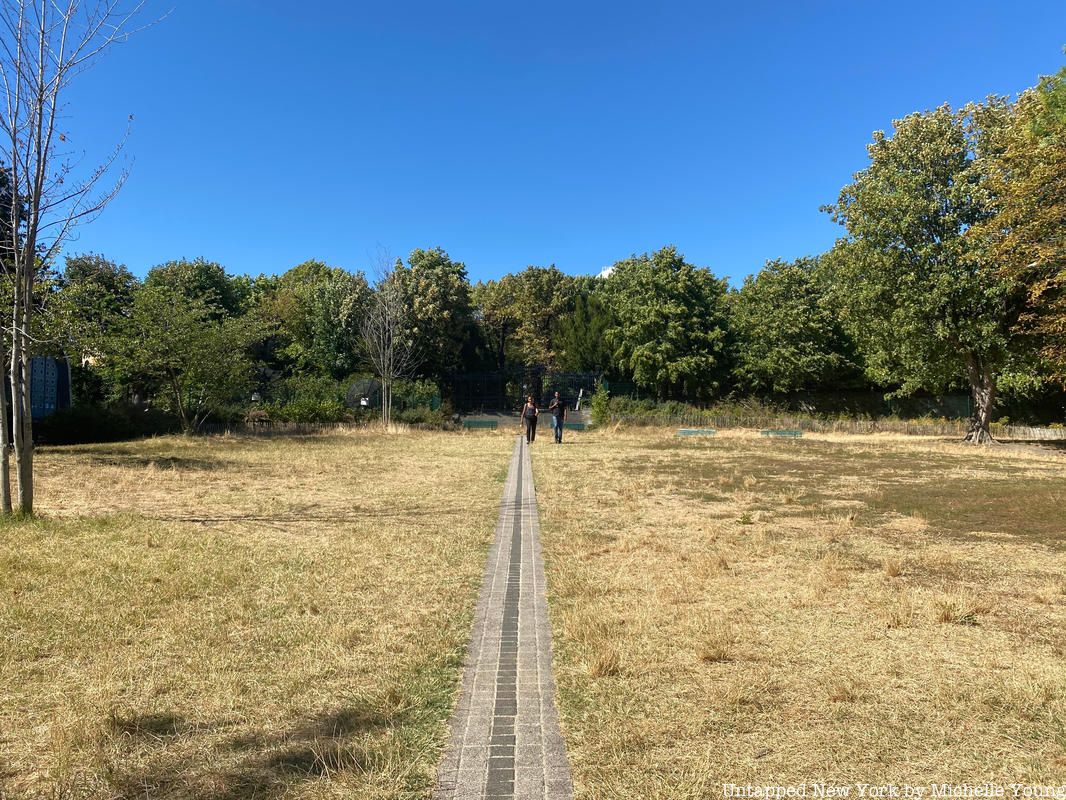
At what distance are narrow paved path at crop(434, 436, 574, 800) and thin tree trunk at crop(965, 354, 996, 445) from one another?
21.8 meters

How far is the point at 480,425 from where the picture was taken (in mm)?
28297

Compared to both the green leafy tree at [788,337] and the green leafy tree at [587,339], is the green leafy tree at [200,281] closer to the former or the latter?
the green leafy tree at [587,339]

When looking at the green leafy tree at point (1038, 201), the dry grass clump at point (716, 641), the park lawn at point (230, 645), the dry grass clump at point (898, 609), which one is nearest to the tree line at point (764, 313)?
the green leafy tree at point (1038, 201)

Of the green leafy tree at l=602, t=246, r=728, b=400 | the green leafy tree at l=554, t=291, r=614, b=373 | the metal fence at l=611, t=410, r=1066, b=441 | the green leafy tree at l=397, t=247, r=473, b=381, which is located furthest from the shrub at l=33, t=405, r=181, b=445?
the green leafy tree at l=554, t=291, r=614, b=373

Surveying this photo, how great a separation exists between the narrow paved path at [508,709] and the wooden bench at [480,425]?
21732mm

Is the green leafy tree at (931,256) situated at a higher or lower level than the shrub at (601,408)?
higher

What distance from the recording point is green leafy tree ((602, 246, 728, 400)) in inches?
1313

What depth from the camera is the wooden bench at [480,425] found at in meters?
27.3

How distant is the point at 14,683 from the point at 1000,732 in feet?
15.8

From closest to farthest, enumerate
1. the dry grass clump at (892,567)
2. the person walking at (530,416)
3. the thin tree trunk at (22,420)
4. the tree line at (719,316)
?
the dry grass clump at (892,567), the thin tree trunk at (22,420), the tree line at (719,316), the person walking at (530,416)

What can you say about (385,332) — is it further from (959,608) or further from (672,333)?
(959,608)

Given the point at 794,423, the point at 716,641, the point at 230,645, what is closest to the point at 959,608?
the point at 716,641

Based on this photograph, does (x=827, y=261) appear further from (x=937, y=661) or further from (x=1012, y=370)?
(x=937, y=661)

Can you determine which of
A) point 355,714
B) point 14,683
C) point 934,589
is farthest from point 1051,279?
point 14,683
